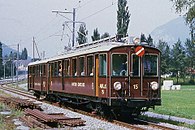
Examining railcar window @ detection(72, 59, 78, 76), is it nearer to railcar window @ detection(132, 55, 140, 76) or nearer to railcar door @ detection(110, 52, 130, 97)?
railcar door @ detection(110, 52, 130, 97)

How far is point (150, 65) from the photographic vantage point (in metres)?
16.9

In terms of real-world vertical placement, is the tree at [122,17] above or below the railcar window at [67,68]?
above

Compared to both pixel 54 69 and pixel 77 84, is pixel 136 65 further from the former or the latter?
pixel 54 69

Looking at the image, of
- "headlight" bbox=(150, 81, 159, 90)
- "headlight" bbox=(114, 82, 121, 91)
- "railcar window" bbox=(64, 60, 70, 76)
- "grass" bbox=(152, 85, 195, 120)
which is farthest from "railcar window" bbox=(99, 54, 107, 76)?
"grass" bbox=(152, 85, 195, 120)

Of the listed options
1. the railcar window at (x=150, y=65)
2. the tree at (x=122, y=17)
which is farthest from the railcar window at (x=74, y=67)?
the tree at (x=122, y=17)

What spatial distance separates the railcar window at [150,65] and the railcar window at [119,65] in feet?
2.78

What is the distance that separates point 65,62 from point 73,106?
3.29 meters

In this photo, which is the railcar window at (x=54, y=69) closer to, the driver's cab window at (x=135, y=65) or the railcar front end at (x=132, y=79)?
→ the railcar front end at (x=132, y=79)

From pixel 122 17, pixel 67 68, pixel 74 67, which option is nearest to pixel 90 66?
pixel 74 67

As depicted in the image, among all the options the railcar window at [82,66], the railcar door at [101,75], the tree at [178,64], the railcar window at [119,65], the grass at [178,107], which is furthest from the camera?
the tree at [178,64]

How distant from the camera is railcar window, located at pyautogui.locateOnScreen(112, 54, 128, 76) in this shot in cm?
1639

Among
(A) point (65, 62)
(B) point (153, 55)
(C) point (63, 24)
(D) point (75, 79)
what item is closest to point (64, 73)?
(A) point (65, 62)

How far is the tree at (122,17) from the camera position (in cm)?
6713

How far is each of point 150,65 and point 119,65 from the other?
1.30 metres
